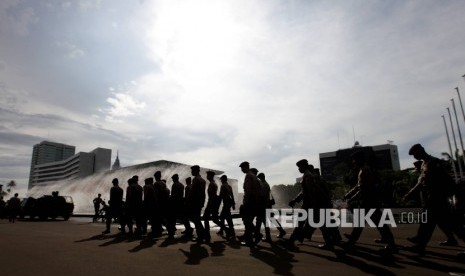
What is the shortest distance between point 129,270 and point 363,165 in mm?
4747

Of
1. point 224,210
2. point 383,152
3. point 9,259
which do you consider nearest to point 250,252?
point 224,210

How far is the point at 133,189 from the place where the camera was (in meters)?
11.0

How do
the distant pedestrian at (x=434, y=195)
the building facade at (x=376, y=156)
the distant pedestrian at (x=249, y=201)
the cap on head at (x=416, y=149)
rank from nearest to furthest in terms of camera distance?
1. the distant pedestrian at (x=434, y=195)
2. the cap on head at (x=416, y=149)
3. the distant pedestrian at (x=249, y=201)
4. the building facade at (x=376, y=156)

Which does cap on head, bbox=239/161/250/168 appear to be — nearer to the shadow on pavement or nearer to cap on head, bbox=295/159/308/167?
cap on head, bbox=295/159/308/167

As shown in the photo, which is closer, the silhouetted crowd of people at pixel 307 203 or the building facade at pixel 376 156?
the silhouetted crowd of people at pixel 307 203

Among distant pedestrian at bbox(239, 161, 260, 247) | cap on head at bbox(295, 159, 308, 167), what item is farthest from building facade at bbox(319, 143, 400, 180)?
cap on head at bbox(295, 159, 308, 167)

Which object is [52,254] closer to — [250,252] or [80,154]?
[250,252]

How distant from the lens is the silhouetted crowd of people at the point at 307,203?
237 inches

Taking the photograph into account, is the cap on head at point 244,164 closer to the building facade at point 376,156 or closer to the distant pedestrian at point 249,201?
the distant pedestrian at point 249,201

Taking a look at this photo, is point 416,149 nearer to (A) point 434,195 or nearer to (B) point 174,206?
(A) point 434,195

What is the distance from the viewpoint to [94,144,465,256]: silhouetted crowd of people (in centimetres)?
602

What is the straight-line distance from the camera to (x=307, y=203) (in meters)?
7.48

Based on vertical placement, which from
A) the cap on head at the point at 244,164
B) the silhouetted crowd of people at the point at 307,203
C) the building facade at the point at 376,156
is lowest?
the silhouetted crowd of people at the point at 307,203

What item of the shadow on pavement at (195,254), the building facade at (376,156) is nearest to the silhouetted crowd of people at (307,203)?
the shadow on pavement at (195,254)
